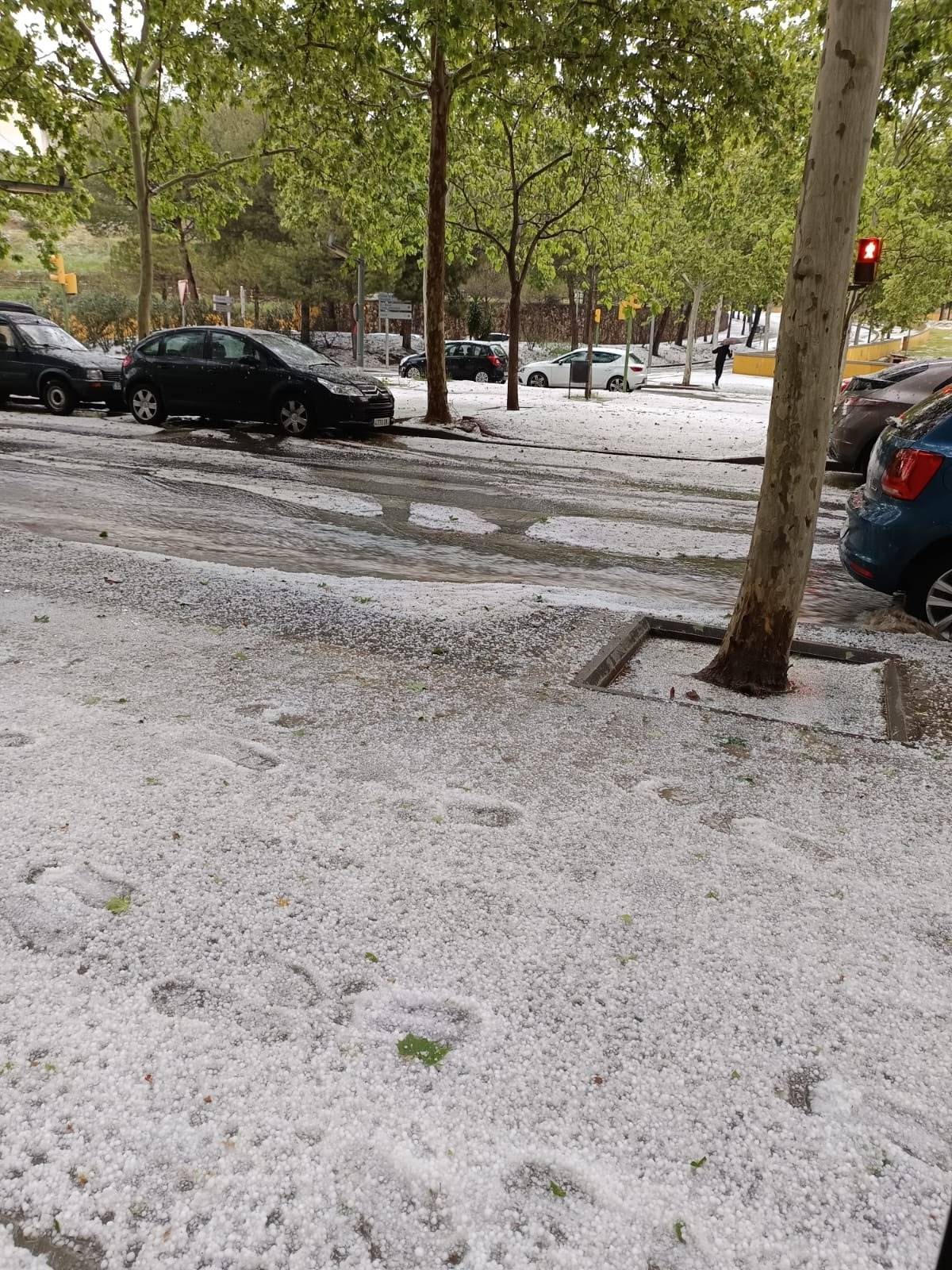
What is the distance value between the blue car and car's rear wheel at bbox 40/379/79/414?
1458 cm

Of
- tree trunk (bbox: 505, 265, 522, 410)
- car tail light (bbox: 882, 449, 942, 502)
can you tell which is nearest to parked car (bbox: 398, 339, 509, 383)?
tree trunk (bbox: 505, 265, 522, 410)

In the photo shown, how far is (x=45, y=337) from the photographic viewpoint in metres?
16.2

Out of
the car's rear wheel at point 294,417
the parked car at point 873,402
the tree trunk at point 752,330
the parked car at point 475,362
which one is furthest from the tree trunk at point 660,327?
the car's rear wheel at point 294,417

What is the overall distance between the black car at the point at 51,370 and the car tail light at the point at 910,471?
1405cm

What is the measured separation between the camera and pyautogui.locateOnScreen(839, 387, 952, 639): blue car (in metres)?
5.19

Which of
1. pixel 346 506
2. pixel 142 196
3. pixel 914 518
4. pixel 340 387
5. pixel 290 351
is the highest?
pixel 142 196

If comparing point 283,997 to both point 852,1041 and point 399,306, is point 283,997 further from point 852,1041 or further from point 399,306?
point 399,306

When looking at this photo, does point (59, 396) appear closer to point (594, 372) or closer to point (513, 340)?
point (513, 340)

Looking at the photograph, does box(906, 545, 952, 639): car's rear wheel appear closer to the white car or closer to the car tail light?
the car tail light

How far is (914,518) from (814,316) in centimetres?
189

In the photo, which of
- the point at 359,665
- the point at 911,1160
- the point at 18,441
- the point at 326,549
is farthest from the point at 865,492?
the point at 18,441

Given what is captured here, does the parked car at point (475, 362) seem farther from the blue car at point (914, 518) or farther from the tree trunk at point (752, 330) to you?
the blue car at point (914, 518)

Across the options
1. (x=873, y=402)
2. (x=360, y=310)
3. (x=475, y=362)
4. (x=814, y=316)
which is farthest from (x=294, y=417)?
(x=475, y=362)

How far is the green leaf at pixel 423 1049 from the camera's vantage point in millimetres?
2150
